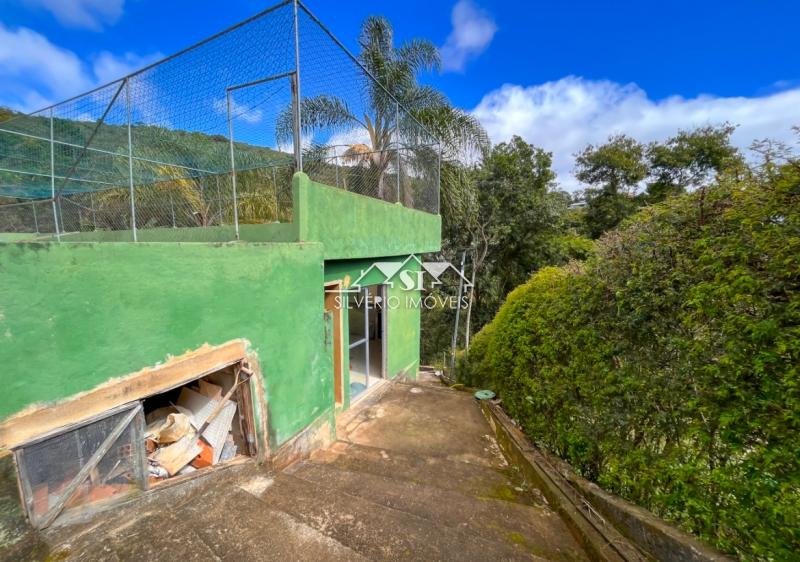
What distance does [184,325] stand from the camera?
2297 mm

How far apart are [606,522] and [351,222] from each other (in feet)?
13.3

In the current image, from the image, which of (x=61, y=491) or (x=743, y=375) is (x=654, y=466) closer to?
(x=743, y=375)

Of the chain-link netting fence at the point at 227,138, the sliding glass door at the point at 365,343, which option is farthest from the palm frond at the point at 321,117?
the sliding glass door at the point at 365,343

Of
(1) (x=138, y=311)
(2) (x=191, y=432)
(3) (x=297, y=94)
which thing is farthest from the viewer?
(3) (x=297, y=94)

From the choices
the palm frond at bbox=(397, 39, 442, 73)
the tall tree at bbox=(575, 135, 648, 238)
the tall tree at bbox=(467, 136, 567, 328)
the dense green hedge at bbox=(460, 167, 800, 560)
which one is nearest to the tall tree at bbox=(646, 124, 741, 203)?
the tall tree at bbox=(575, 135, 648, 238)

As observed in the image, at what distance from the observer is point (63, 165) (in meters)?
7.00

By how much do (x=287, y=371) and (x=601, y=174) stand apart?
19.7m

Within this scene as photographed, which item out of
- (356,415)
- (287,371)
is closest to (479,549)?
(287,371)

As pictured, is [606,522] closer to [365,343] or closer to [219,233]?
[365,343]

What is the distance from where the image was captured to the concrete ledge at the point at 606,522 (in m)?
1.94

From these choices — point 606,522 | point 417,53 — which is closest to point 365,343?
point 606,522

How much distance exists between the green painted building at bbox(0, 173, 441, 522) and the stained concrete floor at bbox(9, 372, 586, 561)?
1.16 feet

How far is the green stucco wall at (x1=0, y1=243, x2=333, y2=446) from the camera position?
158cm

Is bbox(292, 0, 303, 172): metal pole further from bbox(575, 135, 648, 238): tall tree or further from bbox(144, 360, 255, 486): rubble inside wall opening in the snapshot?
bbox(575, 135, 648, 238): tall tree
